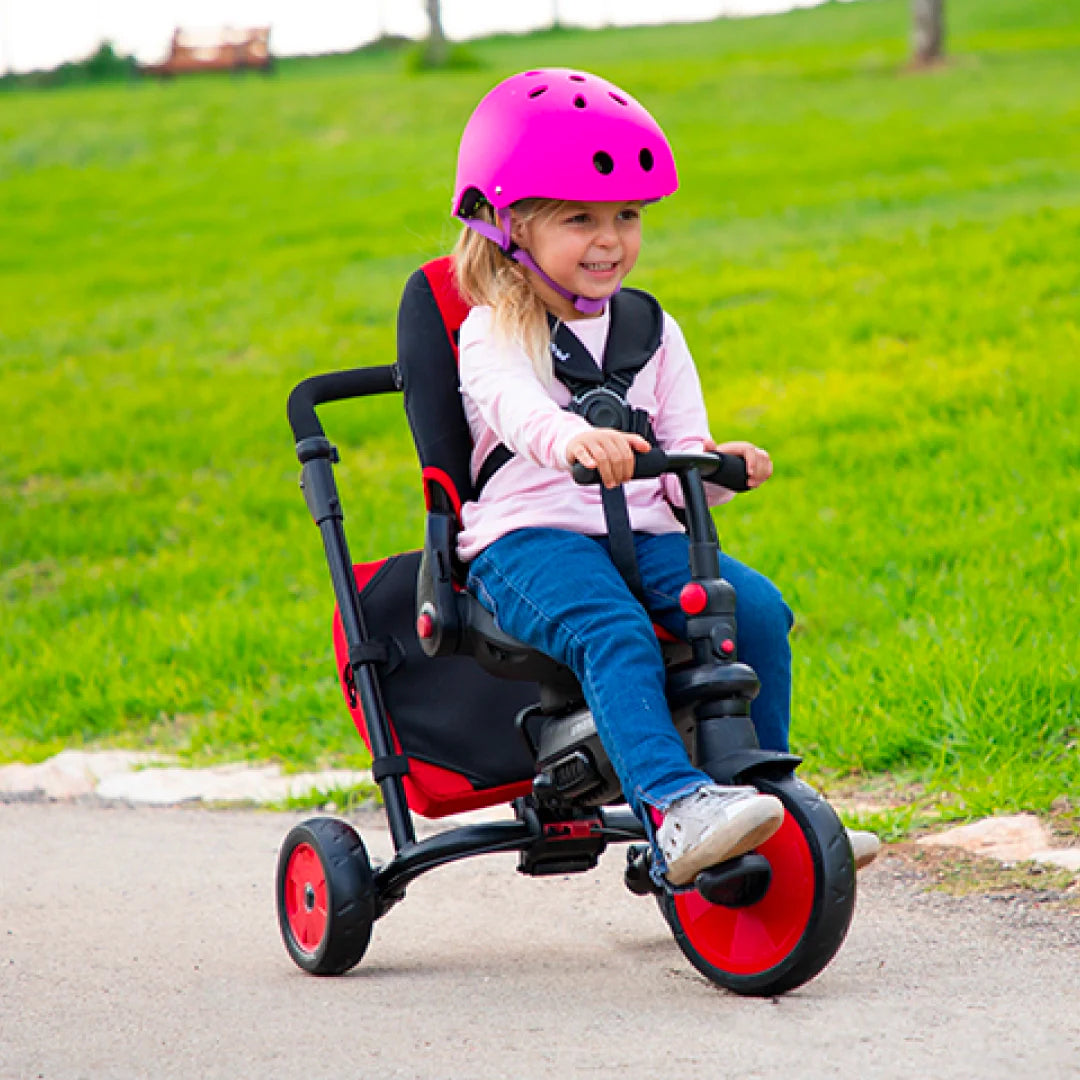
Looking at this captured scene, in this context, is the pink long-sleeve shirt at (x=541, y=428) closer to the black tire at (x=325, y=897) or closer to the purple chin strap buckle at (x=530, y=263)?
the purple chin strap buckle at (x=530, y=263)

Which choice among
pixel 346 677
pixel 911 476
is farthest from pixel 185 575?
pixel 346 677

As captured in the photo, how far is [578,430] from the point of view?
9.96ft

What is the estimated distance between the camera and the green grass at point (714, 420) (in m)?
5.51

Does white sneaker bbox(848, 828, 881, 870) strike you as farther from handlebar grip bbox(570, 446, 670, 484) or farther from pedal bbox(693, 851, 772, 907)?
handlebar grip bbox(570, 446, 670, 484)

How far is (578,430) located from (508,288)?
0.56 metres

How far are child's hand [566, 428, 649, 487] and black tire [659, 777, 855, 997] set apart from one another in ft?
1.98

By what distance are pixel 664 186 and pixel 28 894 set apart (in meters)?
2.36

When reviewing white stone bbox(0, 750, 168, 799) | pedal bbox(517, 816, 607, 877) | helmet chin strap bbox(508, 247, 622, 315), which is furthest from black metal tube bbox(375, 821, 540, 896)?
white stone bbox(0, 750, 168, 799)

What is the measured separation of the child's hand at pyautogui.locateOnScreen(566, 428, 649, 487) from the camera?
2.94 m

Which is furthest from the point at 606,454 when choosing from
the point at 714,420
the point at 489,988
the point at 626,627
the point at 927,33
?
the point at 927,33

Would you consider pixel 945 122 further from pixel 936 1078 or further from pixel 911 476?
pixel 936 1078

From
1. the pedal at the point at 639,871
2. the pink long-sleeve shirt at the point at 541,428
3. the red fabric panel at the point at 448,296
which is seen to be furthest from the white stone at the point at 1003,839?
the red fabric panel at the point at 448,296

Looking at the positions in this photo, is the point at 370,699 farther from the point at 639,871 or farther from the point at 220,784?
the point at 220,784

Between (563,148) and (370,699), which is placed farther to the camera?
(370,699)
